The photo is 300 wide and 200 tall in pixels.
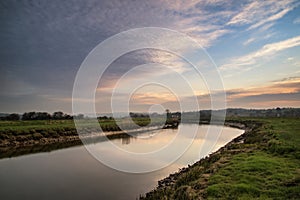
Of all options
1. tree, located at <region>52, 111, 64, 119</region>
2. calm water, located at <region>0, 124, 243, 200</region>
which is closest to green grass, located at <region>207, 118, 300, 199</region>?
calm water, located at <region>0, 124, 243, 200</region>

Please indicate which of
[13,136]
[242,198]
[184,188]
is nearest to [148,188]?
[184,188]

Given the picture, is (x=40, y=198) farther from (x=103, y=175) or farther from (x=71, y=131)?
(x=71, y=131)

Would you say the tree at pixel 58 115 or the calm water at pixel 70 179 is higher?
the tree at pixel 58 115

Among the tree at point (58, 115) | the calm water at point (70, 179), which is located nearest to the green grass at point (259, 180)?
the calm water at point (70, 179)

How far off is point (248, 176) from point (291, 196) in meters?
2.44

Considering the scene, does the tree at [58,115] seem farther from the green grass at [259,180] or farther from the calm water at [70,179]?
the green grass at [259,180]

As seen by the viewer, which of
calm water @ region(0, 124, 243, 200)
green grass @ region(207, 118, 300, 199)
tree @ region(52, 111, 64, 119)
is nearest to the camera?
green grass @ region(207, 118, 300, 199)

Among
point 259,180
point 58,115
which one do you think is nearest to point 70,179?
point 259,180

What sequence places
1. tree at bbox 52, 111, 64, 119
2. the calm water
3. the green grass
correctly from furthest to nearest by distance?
tree at bbox 52, 111, 64, 119
the calm water
the green grass

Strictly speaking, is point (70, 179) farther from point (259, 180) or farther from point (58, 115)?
point (58, 115)

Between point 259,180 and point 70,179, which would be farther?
point 70,179

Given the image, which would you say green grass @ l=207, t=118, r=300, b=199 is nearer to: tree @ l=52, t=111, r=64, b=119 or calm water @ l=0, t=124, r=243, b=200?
calm water @ l=0, t=124, r=243, b=200

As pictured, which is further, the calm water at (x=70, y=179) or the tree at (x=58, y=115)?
the tree at (x=58, y=115)

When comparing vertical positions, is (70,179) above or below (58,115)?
below
